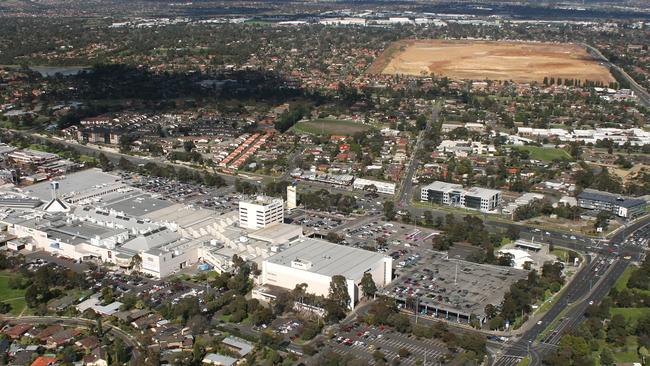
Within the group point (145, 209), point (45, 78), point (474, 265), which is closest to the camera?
point (474, 265)

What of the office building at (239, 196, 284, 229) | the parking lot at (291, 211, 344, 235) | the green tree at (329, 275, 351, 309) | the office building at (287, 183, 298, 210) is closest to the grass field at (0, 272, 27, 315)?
the office building at (239, 196, 284, 229)

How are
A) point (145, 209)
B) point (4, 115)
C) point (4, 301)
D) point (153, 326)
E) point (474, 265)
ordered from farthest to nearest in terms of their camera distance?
point (4, 115), point (145, 209), point (474, 265), point (4, 301), point (153, 326)

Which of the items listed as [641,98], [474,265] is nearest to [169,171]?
[474,265]

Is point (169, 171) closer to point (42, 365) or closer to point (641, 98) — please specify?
point (42, 365)

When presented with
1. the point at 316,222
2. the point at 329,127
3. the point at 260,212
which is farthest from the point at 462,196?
the point at 329,127

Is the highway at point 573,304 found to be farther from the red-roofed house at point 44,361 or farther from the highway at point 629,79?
the highway at point 629,79

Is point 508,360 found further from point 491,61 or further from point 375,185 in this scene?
point 491,61
